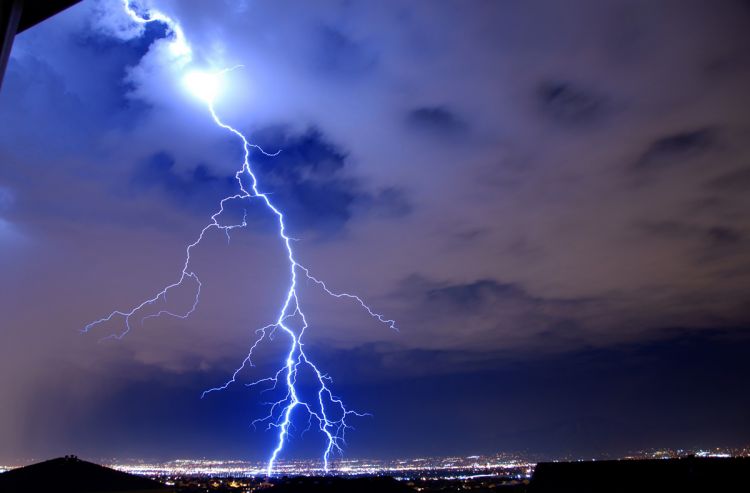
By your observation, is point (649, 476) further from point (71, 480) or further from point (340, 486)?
point (71, 480)

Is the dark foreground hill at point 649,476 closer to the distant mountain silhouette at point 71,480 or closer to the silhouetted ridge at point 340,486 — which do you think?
the silhouetted ridge at point 340,486

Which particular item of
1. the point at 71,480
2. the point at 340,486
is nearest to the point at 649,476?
the point at 340,486

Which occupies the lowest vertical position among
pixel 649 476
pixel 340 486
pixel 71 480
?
pixel 649 476

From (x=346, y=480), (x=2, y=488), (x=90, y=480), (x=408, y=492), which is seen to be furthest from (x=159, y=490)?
(x=408, y=492)

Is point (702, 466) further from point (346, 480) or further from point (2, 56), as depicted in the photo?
point (2, 56)

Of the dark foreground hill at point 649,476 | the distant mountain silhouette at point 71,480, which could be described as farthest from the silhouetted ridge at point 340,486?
the dark foreground hill at point 649,476

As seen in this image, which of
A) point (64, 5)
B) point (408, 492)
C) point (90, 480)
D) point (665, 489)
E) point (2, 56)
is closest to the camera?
point (2, 56)
